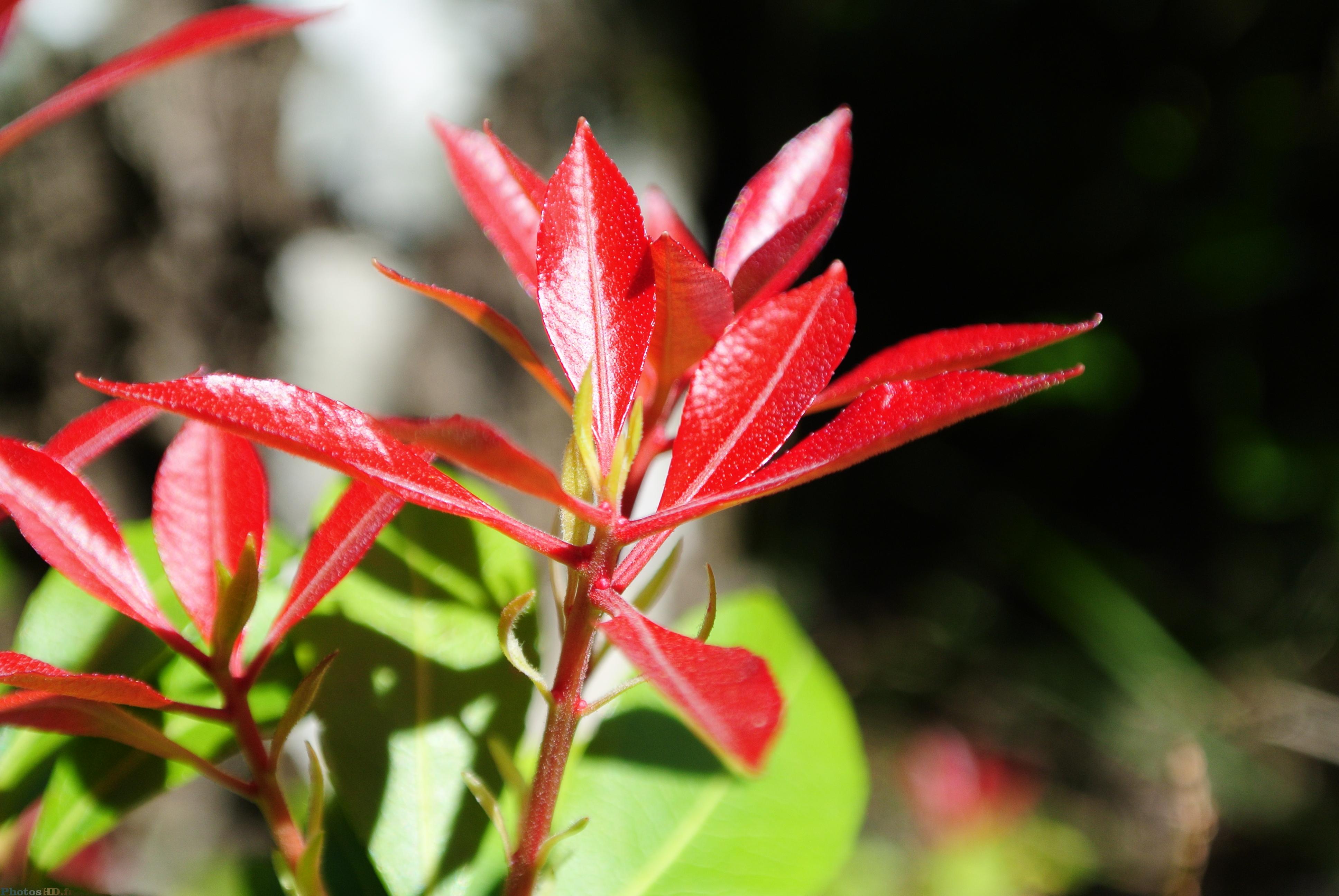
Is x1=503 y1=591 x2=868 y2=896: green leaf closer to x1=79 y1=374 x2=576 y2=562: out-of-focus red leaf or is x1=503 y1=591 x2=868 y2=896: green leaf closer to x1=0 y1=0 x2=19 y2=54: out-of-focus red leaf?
x1=79 y1=374 x2=576 y2=562: out-of-focus red leaf

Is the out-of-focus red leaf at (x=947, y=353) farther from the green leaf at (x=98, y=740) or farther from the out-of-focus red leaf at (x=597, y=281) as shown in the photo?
the green leaf at (x=98, y=740)

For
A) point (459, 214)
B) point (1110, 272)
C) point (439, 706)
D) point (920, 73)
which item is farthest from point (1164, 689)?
point (439, 706)

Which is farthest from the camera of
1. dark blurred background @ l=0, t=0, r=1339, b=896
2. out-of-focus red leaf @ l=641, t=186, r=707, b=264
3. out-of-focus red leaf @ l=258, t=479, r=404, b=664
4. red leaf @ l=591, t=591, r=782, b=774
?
dark blurred background @ l=0, t=0, r=1339, b=896

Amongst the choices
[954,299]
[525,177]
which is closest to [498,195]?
[525,177]

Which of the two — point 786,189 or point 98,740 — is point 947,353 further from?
point 98,740

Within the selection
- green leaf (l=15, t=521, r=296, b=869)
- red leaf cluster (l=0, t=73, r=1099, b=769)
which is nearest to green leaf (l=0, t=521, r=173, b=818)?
green leaf (l=15, t=521, r=296, b=869)
